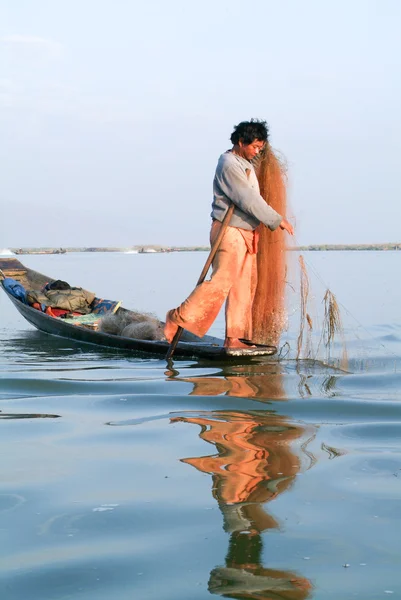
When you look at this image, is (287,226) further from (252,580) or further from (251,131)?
(252,580)

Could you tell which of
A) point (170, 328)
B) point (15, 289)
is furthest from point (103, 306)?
point (170, 328)

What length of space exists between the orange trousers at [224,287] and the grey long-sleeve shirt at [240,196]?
11cm

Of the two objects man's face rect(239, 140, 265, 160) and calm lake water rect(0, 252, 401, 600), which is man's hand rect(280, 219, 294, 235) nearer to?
man's face rect(239, 140, 265, 160)

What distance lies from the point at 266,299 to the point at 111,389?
7.63 ft

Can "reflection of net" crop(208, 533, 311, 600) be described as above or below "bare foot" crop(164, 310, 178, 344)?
below

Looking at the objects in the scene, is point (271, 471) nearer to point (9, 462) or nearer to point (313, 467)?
point (313, 467)

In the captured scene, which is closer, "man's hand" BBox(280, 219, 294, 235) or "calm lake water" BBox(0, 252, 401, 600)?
"calm lake water" BBox(0, 252, 401, 600)

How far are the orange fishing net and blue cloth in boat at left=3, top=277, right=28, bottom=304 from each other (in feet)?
16.3

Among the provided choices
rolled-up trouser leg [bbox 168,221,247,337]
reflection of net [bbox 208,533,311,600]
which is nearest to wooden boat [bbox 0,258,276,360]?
rolled-up trouser leg [bbox 168,221,247,337]

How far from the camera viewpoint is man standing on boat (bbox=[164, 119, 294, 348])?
6887 mm

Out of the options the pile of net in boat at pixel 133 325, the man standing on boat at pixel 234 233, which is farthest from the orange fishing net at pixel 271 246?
the pile of net in boat at pixel 133 325

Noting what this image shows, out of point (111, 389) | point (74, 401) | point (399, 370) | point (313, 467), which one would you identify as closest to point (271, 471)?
point (313, 467)

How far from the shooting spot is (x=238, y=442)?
392cm

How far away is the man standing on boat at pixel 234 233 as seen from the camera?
6.89 metres
